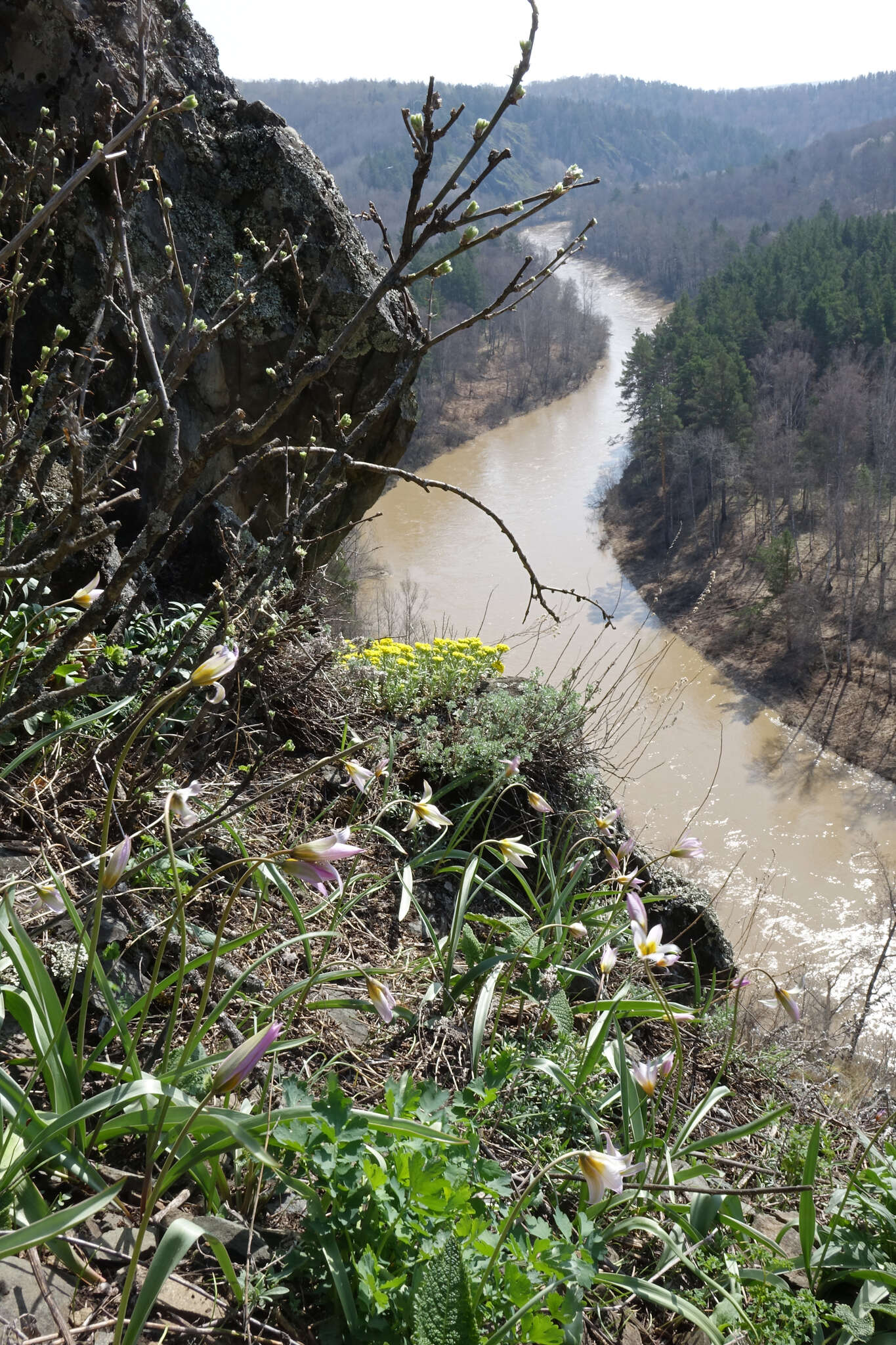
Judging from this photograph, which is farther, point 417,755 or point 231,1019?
point 417,755

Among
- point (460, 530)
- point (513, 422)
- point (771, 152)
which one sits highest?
point (771, 152)

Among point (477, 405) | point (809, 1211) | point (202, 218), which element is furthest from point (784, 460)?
point (809, 1211)

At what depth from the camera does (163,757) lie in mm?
2152

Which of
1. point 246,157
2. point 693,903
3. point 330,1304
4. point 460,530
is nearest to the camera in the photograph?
point 330,1304

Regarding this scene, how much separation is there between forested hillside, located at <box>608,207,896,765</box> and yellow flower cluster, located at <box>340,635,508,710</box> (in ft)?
81.1

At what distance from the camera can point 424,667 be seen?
13.1 feet

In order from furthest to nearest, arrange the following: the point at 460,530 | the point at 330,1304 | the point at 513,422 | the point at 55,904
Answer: the point at 513,422, the point at 460,530, the point at 55,904, the point at 330,1304

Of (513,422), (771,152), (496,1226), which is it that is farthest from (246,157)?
(771,152)

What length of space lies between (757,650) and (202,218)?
1025 inches

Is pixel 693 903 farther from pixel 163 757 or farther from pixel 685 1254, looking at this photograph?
pixel 163 757

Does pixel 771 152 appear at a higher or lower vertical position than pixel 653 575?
higher

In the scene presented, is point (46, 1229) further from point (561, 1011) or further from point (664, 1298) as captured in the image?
point (561, 1011)

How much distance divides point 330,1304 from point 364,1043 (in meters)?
0.71

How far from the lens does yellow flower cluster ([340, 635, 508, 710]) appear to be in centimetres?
381
